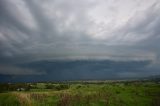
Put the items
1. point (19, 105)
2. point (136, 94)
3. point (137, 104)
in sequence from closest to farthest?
point (19, 105)
point (137, 104)
point (136, 94)

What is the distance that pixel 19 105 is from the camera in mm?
47719

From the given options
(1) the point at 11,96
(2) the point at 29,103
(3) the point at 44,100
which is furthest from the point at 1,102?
(3) the point at 44,100

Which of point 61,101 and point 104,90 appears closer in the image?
point 61,101

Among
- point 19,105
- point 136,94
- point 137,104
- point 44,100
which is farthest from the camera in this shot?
point 136,94

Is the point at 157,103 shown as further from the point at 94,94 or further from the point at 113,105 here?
the point at 94,94

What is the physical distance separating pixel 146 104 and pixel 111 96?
814 centimetres

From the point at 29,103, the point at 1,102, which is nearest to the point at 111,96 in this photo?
the point at 29,103

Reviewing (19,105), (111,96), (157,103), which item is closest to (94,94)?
(111,96)

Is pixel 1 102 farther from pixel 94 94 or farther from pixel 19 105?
pixel 94 94

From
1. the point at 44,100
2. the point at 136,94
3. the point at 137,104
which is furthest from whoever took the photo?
the point at 136,94

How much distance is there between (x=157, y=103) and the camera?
58.1 meters

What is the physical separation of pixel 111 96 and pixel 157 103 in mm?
10645

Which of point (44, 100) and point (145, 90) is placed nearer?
point (44, 100)

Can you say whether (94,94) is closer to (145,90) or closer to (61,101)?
Result: (61,101)
